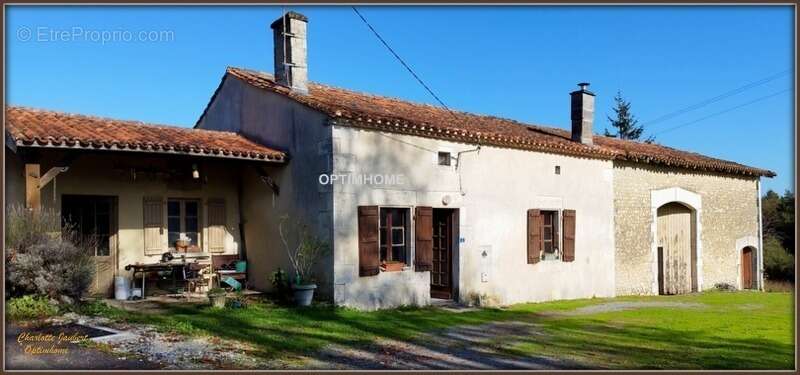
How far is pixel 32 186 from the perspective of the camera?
8062 millimetres

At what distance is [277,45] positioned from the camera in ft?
36.8

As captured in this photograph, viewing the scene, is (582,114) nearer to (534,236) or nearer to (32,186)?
(534,236)

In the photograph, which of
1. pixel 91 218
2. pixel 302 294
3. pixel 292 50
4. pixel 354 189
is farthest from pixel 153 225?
pixel 292 50

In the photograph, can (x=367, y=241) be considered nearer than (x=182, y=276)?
Yes


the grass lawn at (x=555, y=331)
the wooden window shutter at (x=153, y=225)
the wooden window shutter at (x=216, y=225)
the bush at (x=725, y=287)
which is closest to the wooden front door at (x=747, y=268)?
the bush at (x=725, y=287)

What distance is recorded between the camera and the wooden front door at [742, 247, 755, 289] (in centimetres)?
1750

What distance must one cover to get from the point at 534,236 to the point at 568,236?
1.09 m

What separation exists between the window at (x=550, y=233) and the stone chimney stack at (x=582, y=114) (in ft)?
7.85

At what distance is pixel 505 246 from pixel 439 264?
1.40 m

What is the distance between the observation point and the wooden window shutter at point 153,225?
33.4ft

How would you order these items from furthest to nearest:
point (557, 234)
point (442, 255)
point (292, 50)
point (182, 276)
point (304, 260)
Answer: point (557, 234) < point (442, 255) < point (292, 50) < point (182, 276) < point (304, 260)

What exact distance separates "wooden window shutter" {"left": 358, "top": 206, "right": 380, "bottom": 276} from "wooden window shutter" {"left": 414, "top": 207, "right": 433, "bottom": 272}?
0.91m

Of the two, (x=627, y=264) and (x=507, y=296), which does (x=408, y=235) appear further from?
(x=627, y=264)

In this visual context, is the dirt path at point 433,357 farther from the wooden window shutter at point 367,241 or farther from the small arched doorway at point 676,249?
the small arched doorway at point 676,249
